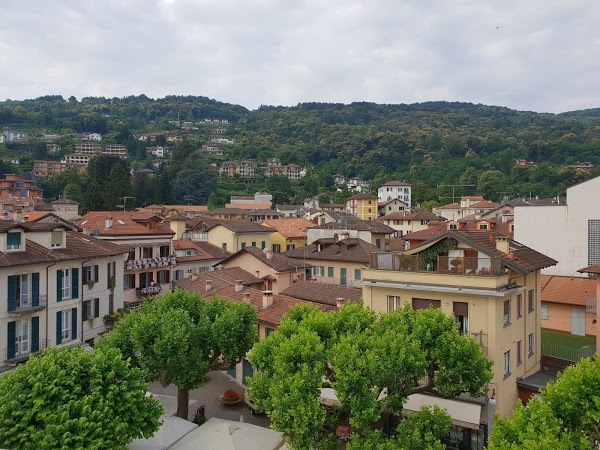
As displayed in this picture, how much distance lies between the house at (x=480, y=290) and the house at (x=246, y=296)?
12.9ft

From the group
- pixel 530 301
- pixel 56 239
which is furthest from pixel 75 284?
pixel 530 301

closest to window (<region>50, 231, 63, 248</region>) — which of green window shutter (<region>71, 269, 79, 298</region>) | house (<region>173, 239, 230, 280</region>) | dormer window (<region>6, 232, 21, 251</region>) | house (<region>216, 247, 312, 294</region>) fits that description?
green window shutter (<region>71, 269, 79, 298</region>)

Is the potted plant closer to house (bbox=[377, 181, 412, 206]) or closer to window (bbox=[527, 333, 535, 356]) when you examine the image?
window (bbox=[527, 333, 535, 356])

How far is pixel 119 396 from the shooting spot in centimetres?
1490

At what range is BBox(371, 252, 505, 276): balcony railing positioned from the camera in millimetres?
19094

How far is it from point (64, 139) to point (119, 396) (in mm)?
170944

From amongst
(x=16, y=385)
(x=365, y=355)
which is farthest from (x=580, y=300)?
(x=16, y=385)

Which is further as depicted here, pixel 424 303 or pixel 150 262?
pixel 150 262

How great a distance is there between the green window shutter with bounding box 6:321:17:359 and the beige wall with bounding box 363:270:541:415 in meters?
17.5

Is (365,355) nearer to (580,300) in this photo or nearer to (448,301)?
(448,301)

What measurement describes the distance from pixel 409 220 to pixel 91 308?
63242 millimetres

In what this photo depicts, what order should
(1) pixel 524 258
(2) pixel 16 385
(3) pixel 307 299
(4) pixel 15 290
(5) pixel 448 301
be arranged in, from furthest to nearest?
1. (3) pixel 307 299
2. (4) pixel 15 290
3. (1) pixel 524 258
4. (5) pixel 448 301
5. (2) pixel 16 385

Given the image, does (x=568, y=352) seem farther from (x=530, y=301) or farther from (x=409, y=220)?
(x=409, y=220)

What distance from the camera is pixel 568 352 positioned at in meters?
25.0
